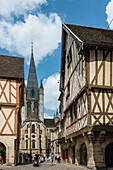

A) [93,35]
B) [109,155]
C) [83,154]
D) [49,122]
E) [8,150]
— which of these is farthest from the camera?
[49,122]

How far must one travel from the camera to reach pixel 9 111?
59.3 ft

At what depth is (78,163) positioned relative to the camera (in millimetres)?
14625

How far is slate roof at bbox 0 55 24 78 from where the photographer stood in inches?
744

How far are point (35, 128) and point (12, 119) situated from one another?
42190mm

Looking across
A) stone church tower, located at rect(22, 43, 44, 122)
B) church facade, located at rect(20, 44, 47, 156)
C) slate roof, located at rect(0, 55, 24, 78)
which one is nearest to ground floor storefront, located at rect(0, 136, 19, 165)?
slate roof, located at rect(0, 55, 24, 78)

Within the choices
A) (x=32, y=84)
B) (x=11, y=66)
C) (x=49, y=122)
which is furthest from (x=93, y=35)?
(x=49, y=122)

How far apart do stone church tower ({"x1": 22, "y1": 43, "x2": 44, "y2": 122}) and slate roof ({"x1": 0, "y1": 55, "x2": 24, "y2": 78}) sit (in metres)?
50.0

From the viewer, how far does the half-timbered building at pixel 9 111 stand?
57.1 ft

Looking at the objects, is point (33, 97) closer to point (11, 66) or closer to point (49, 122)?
point (49, 122)

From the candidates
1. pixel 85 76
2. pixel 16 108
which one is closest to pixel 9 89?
pixel 16 108

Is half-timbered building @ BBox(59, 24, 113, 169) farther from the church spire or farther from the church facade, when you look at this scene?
the church spire

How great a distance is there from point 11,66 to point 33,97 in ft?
176

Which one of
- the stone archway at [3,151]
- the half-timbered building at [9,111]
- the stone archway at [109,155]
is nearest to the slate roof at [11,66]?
the half-timbered building at [9,111]

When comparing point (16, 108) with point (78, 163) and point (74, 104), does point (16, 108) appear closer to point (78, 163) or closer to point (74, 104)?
point (74, 104)
